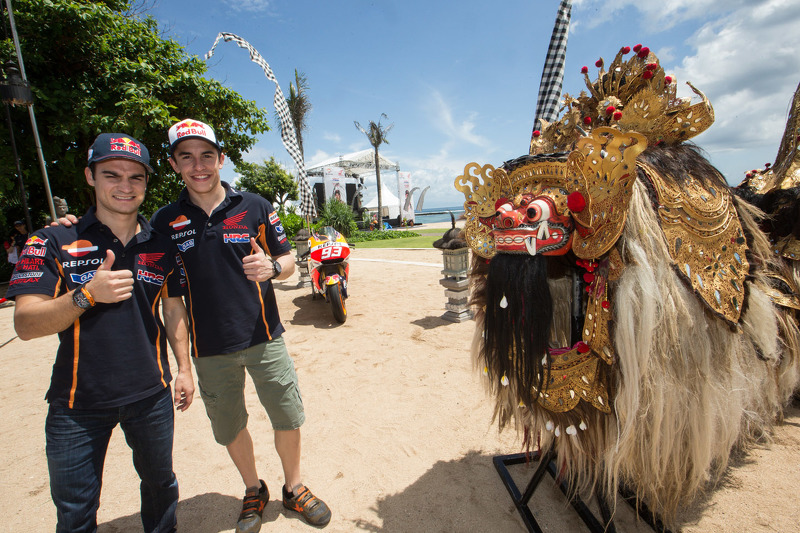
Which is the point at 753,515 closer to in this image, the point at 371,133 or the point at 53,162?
the point at 53,162

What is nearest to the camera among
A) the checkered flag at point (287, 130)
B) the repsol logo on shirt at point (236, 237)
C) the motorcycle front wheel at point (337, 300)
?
the repsol logo on shirt at point (236, 237)

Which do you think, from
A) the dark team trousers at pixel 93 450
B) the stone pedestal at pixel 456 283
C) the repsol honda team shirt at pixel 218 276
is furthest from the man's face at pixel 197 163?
the stone pedestal at pixel 456 283

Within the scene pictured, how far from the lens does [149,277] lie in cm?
166

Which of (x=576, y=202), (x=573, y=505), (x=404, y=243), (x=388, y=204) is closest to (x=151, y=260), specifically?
(x=576, y=202)

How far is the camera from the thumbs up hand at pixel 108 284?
53.8 inches

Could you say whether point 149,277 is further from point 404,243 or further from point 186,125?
point 404,243

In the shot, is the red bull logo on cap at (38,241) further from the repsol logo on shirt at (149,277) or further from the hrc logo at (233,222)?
the hrc logo at (233,222)

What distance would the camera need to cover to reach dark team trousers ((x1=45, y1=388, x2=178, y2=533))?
1.42 m

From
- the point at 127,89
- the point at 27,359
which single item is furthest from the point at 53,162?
the point at 27,359

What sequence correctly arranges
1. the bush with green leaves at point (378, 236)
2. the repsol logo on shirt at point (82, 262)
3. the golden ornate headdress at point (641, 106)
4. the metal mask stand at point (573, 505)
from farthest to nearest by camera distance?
the bush with green leaves at point (378, 236), the metal mask stand at point (573, 505), the golden ornate headdress at point (641, 106), the repsol logo on shirt at point (82, 262)

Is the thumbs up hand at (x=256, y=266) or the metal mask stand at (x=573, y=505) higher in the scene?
the thumbs up hand at (x=256, y=266)

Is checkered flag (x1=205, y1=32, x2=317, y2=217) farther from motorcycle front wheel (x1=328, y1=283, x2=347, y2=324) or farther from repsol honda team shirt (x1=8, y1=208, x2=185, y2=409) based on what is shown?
repsol honda team shirt (x1=8, y1=208, x2=185, y2=409)

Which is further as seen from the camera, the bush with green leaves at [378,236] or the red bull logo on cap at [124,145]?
the bush with green leaves at [378,236]

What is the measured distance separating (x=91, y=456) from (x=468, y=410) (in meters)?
2.38
